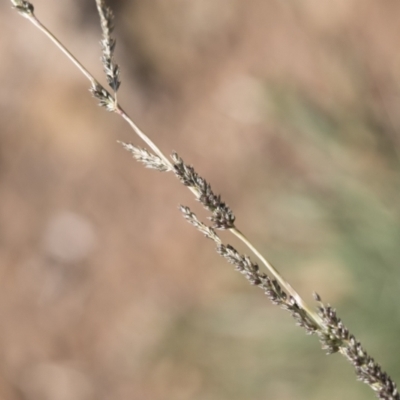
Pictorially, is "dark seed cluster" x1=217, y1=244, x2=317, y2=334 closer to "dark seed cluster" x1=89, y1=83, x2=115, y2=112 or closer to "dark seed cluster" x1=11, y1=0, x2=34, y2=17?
"dark seed cluster" x1=89, y1=83, x2=115, y2=112

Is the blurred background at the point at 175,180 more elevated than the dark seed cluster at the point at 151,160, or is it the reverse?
the blurred background at the point at 175,180

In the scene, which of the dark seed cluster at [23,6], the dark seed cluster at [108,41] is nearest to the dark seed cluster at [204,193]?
the dark seed cluster at [108,41]

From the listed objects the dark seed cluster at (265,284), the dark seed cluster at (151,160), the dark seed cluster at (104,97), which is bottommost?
the dark seed cluster at (265,284)

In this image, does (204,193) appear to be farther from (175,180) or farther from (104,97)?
(175,180)

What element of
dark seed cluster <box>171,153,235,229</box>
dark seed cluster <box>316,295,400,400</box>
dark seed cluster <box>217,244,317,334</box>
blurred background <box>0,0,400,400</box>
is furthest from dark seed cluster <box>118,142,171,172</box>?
blurred background <box>0,0,400,400</box>

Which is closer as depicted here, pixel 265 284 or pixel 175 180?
pixel 265 284

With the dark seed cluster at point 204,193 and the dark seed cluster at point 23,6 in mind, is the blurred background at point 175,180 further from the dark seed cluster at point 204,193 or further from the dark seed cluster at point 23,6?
the dark seed cluster at point 23,6

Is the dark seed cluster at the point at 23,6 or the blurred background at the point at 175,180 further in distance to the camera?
the blurred background at the point at 175,180

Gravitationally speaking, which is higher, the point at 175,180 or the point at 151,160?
the point at 175,180

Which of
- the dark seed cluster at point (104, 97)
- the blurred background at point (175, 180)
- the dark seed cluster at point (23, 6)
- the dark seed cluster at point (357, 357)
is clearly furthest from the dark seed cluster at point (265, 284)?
the blurred background at point (175, 180)

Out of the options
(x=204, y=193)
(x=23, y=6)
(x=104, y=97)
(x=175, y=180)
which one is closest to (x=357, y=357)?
(x=204, y=193)
